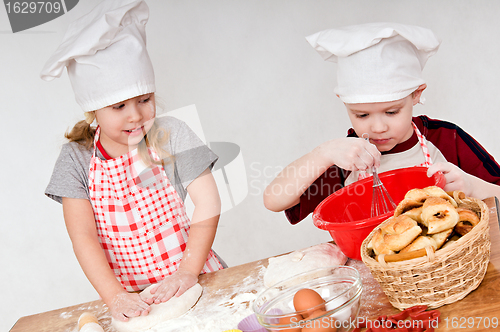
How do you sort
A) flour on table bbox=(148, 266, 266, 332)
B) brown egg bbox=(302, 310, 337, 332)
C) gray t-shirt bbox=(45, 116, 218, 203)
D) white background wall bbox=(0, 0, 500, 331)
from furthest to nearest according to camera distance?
white background wall bbox=(0, 0, 500, 331) → gray t-shirt bbox=(45, 116, 218, 203) → flour on table bbox=(148, 266, 266, 332) → brown egg bbox=(302, 310, 337, 332)

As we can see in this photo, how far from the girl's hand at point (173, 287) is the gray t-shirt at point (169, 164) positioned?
277mm

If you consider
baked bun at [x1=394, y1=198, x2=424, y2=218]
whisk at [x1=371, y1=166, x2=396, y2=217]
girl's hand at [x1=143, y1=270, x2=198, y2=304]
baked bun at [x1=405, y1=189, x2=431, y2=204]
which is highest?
baked bun at [x1=405, y1=189, x2=431, y2=204]

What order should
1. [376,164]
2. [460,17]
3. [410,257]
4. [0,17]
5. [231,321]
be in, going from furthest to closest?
[460,17] < [0,17] < [376,164] < [231,321] < [410,257]

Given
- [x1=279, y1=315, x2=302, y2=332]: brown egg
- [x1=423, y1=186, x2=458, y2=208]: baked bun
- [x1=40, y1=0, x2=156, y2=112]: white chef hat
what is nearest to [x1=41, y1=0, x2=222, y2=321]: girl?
[x1=40, y1=0, x2=156, y2=112]: white chef hat

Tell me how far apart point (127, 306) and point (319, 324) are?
1.78 ft

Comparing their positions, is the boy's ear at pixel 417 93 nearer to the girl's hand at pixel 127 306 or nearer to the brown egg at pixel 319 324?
the brown egg at pixel 319 324

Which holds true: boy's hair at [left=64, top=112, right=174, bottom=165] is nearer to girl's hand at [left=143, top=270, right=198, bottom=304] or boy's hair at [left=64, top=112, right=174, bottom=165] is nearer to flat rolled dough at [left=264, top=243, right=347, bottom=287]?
girl's hand at [left=143, top=270, right=198, bottom=304]

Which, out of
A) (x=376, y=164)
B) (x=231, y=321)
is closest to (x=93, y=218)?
(x=231, y=321)

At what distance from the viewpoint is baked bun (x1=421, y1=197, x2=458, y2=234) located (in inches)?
22.0

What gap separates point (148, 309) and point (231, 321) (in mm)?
227

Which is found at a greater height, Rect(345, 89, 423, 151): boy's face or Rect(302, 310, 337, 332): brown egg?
Rect(345, 89, 423, 151): boy's face

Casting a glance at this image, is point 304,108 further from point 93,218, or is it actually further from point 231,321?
point 231,321

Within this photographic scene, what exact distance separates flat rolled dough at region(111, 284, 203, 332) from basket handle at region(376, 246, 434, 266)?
18.2 inches

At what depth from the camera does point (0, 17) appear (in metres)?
1.73
